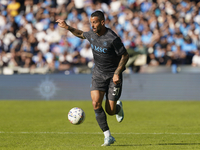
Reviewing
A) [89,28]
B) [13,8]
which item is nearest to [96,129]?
[89,28]

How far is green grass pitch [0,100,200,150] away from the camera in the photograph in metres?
6.46

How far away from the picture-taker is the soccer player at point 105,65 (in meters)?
6.25

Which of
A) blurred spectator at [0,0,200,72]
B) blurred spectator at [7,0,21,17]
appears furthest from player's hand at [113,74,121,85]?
blurred spectator at [7,0,21,17]

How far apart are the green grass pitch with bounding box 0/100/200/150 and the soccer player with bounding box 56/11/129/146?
59 centimetres

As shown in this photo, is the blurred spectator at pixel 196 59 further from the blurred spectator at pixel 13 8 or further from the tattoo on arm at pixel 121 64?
the tattoo on arm at pixel 121 64

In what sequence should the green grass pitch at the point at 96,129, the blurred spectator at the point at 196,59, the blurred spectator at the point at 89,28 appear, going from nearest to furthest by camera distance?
the green grass pitch at the point at 96,129 → the blurred spectator at the point at 196,59 → the blurred spectator at the point at 89,28

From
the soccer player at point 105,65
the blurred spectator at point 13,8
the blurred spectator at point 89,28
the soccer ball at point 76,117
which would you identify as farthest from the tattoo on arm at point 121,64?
the blurred spectator at point 13,8

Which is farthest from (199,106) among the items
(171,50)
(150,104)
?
(171,50)

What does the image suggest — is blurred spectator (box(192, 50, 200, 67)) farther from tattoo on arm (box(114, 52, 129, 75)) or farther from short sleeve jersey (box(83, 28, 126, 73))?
tattoo on arm (box(114, 52, 129, 75))

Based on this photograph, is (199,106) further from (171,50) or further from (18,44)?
(18,44)

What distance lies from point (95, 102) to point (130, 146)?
95cm

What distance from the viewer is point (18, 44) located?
66.3ft

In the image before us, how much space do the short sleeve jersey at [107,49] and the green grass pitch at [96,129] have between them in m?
1.37

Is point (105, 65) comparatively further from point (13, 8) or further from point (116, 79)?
point (13, 8)
